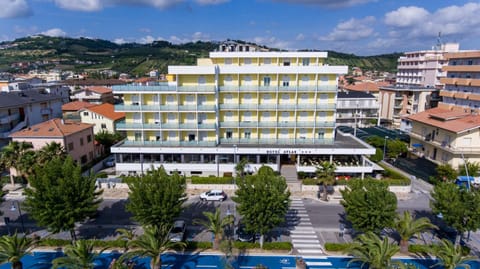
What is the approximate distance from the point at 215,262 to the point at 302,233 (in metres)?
9.95

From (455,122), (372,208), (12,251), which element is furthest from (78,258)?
(455,122)

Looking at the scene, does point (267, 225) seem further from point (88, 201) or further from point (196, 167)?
point (196, 167)

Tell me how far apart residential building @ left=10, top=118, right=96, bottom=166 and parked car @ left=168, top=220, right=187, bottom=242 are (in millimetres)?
24023

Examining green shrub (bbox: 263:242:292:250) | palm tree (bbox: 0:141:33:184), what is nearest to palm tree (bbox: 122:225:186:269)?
green shrub (bbox: 263:242:292:250)

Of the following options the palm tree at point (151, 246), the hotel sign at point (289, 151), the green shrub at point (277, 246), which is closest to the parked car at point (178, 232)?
the palm tree at point (151, 246)

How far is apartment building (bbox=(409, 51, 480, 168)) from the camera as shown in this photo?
43.3 m

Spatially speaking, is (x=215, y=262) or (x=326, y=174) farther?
(x=326, y=174)

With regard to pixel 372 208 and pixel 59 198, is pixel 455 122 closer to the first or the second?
pixel 372 208

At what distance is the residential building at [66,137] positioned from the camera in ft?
143

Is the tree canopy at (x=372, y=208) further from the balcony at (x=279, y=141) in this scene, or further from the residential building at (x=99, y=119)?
the residential building at (x=99, y=119)

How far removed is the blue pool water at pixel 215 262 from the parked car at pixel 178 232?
1564mm

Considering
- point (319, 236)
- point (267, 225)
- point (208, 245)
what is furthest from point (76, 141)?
point (319, 236)

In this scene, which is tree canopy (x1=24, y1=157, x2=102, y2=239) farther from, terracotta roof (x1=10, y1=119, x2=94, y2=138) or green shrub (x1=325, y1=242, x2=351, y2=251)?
green shrub (x1=325, y1=242, x2=351, y2=251)

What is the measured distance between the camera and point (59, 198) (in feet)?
Result: 82.3
